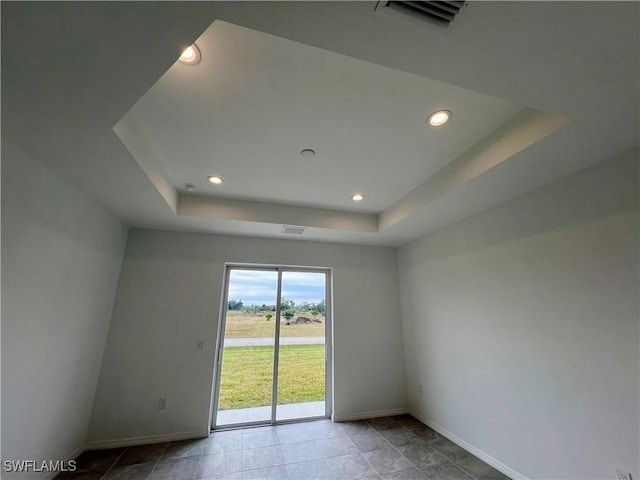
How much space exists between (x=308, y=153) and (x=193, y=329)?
2.74 metres

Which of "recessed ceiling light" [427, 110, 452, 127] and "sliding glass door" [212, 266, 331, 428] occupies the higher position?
"recessed ceiling light" [427, 110, 452, 127]

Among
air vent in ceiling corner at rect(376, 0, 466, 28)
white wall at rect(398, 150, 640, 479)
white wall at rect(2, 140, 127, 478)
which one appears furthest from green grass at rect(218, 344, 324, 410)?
air vent in ceiling corner at rect(376, 0, 466, 28)

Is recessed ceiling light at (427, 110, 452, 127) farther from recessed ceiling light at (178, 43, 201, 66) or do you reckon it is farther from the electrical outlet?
the electrical outlet

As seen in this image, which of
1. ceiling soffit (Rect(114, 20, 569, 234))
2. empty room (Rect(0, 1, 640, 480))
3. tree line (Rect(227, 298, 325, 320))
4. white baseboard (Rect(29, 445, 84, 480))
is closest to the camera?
empty room (Rect(0, 1, 640, 480))

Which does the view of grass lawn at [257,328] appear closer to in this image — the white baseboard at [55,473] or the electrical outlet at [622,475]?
the white baseboard at [55,473]

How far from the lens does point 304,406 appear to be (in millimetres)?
3836

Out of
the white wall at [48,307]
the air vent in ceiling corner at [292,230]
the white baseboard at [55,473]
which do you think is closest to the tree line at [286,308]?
the air vent in ceiling corner at [292,230]

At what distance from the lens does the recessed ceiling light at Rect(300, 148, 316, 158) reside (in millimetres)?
2256

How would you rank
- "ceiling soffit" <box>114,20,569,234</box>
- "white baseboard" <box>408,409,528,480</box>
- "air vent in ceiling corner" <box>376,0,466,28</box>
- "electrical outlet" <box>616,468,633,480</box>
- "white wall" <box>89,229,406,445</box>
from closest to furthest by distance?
"air vent in ceiling corner" <box>376,0,466,28</box> < "ceiling soffit" <box>114,20,569,234</box> < "electrical outlet" <box>616,468,633,480</box> < "white baseboard" <box>408,409,528,480</box> < "white wall" <box>89,229,406,445</box>

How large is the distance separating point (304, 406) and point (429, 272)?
265cm

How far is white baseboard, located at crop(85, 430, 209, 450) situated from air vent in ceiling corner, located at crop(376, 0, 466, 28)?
4.25 meters

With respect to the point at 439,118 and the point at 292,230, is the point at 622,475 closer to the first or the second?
the point at 439,118

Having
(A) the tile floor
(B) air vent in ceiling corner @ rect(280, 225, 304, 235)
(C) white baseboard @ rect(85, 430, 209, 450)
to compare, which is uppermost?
(B) air vent in ceiling corner @ rect(280, 225, 304, 235)

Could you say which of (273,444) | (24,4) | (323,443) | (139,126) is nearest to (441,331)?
(323,443)
